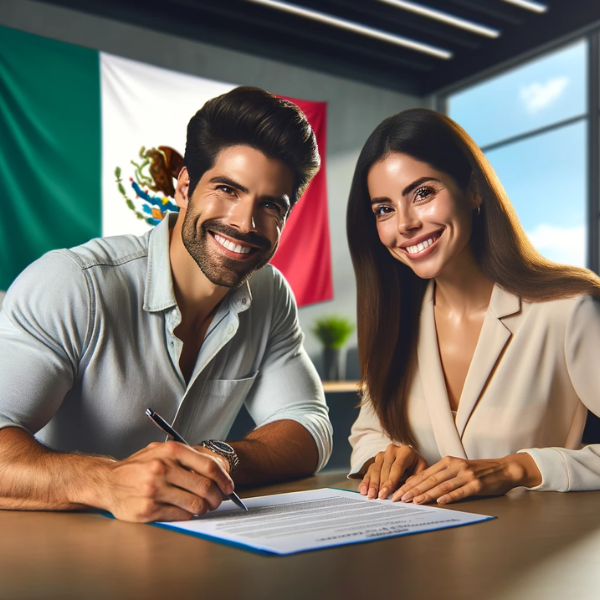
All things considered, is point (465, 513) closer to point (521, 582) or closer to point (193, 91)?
point (521, 582)

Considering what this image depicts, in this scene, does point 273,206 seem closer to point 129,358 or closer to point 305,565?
point 129,358

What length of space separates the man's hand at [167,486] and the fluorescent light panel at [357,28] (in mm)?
4878

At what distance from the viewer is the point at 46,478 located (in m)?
1.02

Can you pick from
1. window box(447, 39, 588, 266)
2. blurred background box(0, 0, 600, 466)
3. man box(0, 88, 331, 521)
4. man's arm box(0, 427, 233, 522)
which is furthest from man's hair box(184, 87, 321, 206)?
window box(447, 39, 588, 266)

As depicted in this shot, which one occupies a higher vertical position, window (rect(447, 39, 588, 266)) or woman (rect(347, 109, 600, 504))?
window (rect(447, 39, 588, 266))

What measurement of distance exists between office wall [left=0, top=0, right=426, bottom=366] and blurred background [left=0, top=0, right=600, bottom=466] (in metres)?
0.01

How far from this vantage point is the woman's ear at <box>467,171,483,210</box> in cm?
159

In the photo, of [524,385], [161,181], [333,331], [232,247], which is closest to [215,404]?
[232,247]

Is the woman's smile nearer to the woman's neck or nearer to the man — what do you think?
the woman's neck

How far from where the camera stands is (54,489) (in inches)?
39.4

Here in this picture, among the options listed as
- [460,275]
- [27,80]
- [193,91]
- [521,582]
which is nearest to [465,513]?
[521,582]

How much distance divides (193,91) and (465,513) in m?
4.96

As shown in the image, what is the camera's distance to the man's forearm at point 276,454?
1.30 meters

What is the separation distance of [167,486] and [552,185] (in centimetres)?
526
